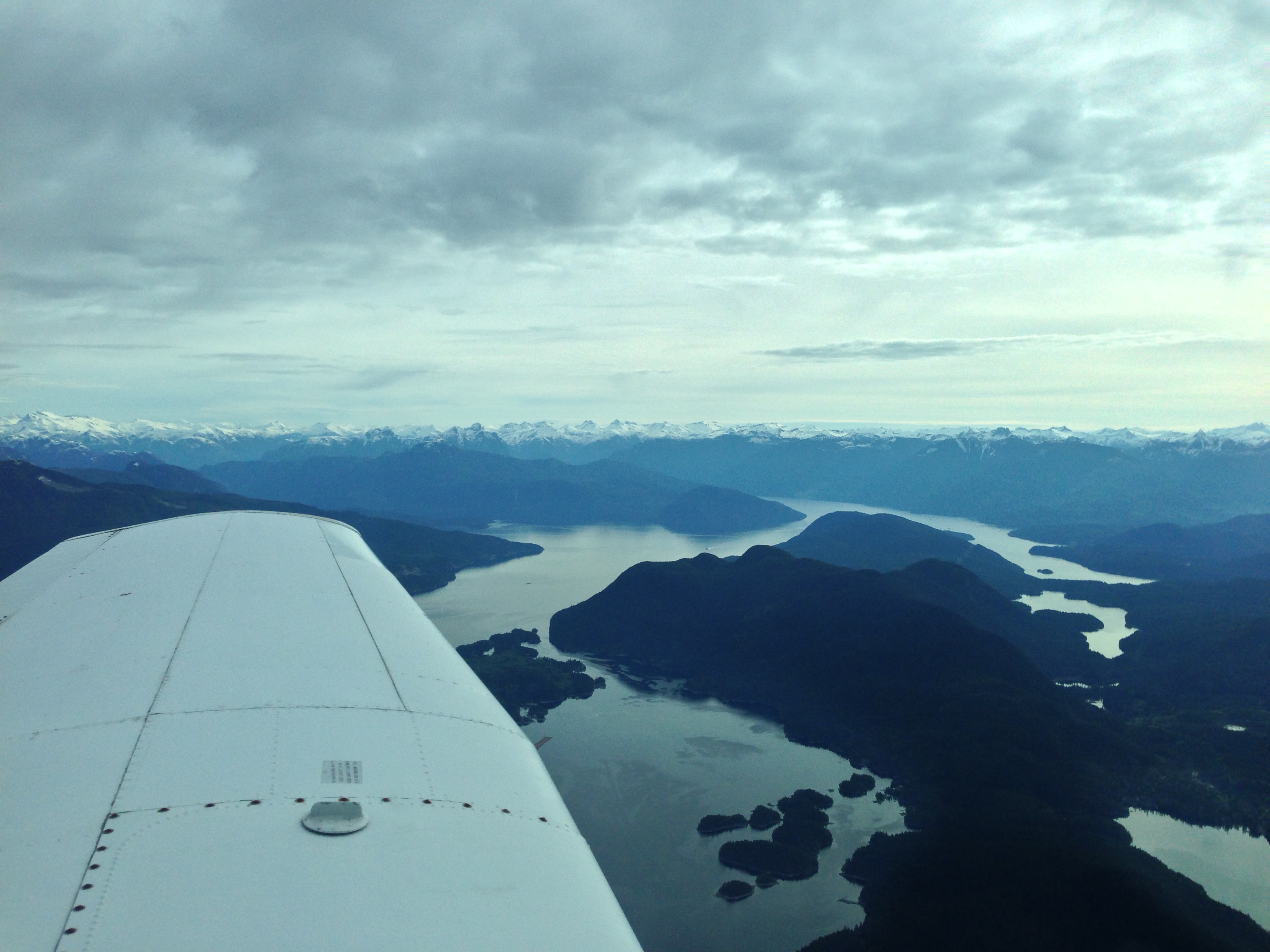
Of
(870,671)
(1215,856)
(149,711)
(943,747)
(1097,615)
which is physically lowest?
(1215,856)

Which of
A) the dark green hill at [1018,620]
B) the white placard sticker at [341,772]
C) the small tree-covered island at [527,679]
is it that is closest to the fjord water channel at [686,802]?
the small tree-covered island at [527,679]

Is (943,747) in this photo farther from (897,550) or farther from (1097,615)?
(897,550)


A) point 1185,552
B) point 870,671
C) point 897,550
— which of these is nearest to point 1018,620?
point 870,671

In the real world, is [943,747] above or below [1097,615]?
above

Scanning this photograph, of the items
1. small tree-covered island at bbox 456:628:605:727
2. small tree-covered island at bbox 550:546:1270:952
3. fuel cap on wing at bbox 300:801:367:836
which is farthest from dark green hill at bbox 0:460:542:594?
fuel cap on wing at bbox 300:801:367:836

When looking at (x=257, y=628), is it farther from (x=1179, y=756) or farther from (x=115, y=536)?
(x=1179, y=756)

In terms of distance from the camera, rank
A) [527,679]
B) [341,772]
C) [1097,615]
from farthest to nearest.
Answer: [1097,615] → [527,679] → [341,772]
